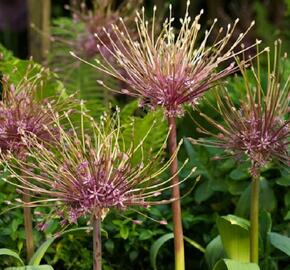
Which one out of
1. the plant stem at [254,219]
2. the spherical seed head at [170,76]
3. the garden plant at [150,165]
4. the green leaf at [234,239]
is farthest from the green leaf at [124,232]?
the spherical seed head at [170,76]

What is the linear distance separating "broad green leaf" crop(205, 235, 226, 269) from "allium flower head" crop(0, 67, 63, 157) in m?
0.58

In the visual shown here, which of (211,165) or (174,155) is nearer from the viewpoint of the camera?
Result: (174,155)

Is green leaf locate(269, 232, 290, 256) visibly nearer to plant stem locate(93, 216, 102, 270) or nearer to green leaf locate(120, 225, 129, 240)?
green leaf locate(120, 225, 129, 240)

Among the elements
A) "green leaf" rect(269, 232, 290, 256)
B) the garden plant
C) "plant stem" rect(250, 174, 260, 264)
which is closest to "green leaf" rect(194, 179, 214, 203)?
the garden plant

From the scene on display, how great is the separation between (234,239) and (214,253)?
170 millimetres

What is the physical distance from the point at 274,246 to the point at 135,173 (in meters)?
0.63

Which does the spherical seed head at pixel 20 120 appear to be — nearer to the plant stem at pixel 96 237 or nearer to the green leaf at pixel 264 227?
the plant stem at pixel 96 237

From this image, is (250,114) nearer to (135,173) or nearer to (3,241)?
(135,173)

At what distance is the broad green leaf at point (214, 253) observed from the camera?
7.93 ft

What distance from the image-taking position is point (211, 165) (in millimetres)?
2812

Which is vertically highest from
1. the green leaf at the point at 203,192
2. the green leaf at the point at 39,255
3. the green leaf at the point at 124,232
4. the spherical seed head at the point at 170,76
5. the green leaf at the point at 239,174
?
the spherical seed head at the point at 170,76

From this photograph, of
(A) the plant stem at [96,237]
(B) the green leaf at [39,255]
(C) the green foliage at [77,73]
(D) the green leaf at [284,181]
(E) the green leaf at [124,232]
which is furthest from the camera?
(C) the green foliage at [77,73]

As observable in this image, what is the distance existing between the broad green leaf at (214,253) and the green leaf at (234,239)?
13 cm

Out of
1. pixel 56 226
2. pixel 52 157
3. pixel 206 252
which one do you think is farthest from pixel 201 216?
pixel 52 157
